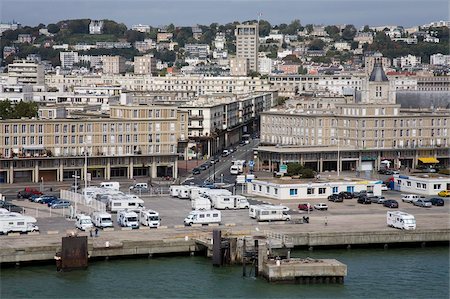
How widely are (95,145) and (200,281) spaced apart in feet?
57.6

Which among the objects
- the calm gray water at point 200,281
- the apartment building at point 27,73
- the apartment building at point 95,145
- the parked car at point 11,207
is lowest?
the calm gray water at point 200,281

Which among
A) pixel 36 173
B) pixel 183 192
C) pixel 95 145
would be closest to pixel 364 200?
pixel 183 192

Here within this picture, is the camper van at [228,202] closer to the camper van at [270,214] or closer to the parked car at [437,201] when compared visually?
the camper van at [270,214]

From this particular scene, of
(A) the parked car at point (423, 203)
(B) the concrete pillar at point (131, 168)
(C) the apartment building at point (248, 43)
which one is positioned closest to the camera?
(A) the parked car at point (423, 203)

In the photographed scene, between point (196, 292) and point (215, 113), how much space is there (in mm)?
31378

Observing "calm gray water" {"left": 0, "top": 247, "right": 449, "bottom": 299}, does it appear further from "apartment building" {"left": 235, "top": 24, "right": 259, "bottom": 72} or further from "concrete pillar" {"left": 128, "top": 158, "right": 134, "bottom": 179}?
"apartment building" {"left": 235, "top": 24, "right": 259, "bottom": 72}

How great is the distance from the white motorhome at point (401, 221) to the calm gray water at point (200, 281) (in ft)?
6.93

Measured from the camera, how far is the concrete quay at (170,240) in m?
28.0

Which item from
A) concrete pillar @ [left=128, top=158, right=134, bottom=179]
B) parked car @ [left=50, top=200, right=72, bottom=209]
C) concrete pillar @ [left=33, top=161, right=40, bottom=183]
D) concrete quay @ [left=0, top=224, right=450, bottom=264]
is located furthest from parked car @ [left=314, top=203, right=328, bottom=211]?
concrete pillar @ [left=33, top=161, right=40, bottom=183]

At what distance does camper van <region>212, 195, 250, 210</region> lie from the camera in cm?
3547

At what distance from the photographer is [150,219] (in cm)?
3186

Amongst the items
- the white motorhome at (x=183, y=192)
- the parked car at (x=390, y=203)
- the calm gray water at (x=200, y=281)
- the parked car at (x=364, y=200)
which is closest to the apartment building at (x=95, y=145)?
the white motorhome at (x=183, y=192)

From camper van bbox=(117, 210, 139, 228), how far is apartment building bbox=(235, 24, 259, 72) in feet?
315

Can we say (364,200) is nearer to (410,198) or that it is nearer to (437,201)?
(410,198)
